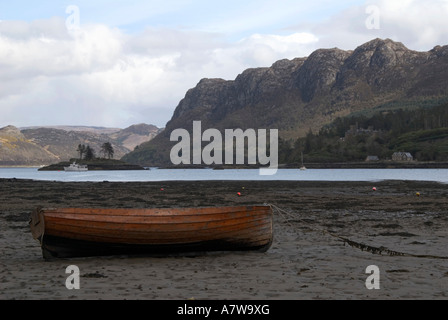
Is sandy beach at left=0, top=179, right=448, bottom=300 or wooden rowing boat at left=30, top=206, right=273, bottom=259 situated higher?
wooden rowing boat at left=30, top=206, right=273, bottom=259

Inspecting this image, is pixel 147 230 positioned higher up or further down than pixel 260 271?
higher up

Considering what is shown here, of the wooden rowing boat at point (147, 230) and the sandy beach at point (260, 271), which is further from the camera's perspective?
the wooden rowing boat at point (147, 230)

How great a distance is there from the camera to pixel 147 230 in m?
18.3

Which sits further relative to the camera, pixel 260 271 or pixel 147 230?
pixel 147 230

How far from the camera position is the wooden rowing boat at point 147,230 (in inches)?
701

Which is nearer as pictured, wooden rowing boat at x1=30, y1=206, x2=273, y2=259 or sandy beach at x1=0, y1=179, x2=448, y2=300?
sandy beach at x1=0, y1=179, x2=448, y2=300

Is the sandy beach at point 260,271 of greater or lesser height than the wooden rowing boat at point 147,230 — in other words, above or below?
below

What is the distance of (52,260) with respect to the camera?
18031 mm

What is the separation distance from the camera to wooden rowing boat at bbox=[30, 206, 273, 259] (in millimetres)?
17812
